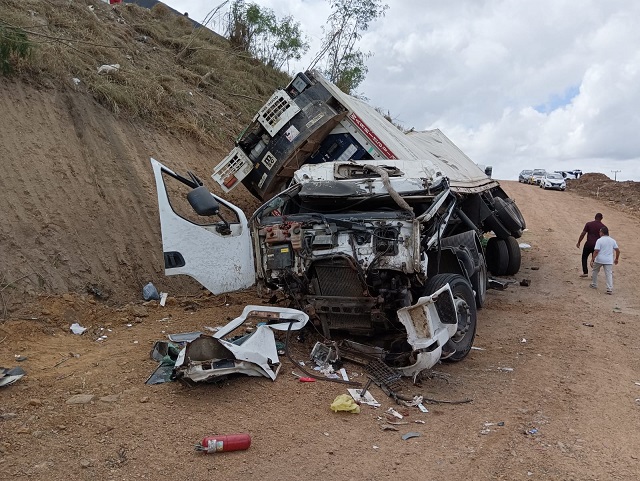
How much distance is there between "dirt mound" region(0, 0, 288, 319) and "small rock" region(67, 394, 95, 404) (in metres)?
2.53

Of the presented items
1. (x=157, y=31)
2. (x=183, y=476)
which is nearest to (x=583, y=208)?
(x=157, y=31)

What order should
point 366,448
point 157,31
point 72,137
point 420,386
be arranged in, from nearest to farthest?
point 366,448 → point 420,386 → point 72,137 → point 157,31

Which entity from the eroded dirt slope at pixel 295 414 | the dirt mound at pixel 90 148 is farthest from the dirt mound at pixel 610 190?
the eroded dirt slope at pixel 295 414

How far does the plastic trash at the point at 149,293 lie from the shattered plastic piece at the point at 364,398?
395cm

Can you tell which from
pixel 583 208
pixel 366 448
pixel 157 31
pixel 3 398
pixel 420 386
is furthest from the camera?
pixel 583 208

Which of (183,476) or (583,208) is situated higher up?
(583,208)

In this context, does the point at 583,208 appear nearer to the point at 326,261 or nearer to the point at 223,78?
the point at 223,78

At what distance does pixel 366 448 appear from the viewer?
4469mm

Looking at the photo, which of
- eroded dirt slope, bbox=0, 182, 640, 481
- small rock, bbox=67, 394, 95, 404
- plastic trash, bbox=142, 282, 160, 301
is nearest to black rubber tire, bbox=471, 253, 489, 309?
eroded dirt slope, bbox=0, 182, 640, 481

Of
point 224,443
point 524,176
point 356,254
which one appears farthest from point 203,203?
point 524,176

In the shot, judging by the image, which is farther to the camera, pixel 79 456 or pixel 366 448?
pixel 366 448

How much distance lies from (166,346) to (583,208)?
65.9 feet

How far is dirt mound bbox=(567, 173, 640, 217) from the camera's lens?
2347 cm

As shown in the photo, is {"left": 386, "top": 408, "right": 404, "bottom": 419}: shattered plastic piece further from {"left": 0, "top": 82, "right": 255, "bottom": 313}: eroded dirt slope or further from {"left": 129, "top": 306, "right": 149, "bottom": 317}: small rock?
{"left": 0, "top": 82, "right": 255, "bottom": 313}: eroded dirt slope
